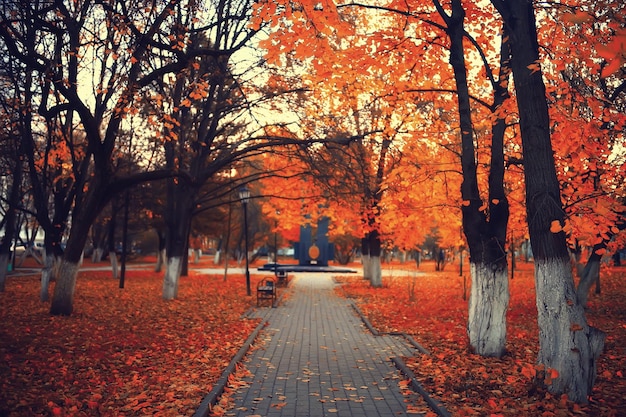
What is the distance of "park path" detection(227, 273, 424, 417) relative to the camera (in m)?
6.35

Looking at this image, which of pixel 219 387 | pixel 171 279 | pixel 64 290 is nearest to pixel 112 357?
pixel 219 387

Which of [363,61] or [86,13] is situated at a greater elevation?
[86,13]

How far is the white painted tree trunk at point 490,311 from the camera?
362 inches

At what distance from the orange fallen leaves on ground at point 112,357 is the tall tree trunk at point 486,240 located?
Answer: 4.66 m

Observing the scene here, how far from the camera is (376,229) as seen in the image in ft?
85.3

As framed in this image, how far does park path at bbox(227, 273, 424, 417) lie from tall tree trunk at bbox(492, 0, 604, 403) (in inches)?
77.1

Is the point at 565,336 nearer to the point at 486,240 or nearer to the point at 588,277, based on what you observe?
the point at 486,240

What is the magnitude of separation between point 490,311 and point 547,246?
10.7 ft

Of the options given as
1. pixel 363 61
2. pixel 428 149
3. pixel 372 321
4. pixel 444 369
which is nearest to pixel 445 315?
pixel 372 321

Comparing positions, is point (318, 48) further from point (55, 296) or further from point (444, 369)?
point (55, 296)

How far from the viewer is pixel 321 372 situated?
8.37 meters

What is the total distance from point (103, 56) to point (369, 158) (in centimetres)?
1279

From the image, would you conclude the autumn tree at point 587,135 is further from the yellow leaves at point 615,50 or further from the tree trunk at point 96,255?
the tree trunk at point 96,255

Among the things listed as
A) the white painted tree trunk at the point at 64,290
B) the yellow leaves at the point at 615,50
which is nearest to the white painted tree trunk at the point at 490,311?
the yellow leaves at the point at 615,50
